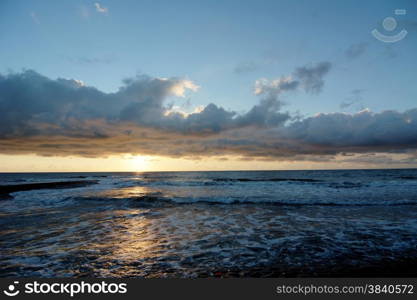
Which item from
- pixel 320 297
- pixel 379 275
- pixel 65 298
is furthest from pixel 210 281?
pixel 379 275

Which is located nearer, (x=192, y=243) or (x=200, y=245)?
(x=200, y=245)

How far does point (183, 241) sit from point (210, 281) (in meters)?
3.92

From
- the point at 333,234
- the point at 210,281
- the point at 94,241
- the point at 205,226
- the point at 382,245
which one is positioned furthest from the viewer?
the point at 205,226

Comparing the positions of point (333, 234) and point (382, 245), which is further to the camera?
point (333, 234)

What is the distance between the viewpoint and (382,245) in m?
8.49

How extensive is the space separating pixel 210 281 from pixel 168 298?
1.13 m

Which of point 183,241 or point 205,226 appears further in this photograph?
point 205,226

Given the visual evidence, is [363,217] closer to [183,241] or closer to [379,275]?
[379,275]

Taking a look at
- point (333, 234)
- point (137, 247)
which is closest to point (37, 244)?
point (137, 247)

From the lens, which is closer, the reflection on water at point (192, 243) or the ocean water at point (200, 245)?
the ocean water at point (200, 245)

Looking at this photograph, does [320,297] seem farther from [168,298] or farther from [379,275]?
[168,298]

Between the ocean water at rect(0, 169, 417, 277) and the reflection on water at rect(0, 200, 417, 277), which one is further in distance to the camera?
the reflection on water at rect(0, 200, 417, 277)

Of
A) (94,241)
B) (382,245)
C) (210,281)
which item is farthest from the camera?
(94,241)

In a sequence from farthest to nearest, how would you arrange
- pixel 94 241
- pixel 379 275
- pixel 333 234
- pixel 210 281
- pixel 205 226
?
pixel 205 226 → pixel 333 234 → pixel 94 241 → pixel 379 275 → pixel 210 281
